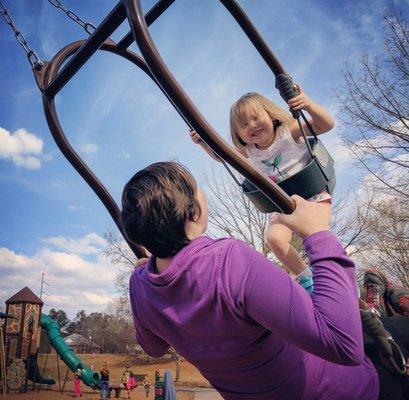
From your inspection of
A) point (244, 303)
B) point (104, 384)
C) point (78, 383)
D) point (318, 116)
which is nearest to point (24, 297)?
point (78, 383)

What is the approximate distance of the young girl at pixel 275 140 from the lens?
1.80 metres

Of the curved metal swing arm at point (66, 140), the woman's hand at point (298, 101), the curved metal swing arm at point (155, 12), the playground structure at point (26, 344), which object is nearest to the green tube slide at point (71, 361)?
the playground structure at point (26, 344)

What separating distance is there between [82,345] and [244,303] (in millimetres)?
52517

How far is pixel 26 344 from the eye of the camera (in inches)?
591

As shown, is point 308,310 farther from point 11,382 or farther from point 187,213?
point 11,382

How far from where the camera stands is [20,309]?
1570 centimetres

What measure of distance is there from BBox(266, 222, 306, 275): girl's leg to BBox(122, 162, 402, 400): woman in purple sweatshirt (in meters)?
0.85

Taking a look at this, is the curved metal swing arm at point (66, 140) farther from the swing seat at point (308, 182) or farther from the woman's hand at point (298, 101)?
the woman's hand at point (298, 101)

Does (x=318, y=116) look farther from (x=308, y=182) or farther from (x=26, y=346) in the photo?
(x=26, y=346)

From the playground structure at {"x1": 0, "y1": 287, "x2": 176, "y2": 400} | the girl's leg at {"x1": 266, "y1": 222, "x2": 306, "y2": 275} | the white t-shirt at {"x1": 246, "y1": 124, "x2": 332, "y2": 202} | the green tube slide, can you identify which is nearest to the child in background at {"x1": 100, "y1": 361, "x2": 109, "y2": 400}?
the playground structure at {"x1": 0, "y1": 287, "x2": 176, "y2": 400}

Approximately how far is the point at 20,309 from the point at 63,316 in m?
46.3

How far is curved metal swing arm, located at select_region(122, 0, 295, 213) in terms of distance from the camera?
84 centimetres

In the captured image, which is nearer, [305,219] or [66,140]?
[305,219]

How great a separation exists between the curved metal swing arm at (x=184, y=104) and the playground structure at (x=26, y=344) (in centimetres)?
1649
